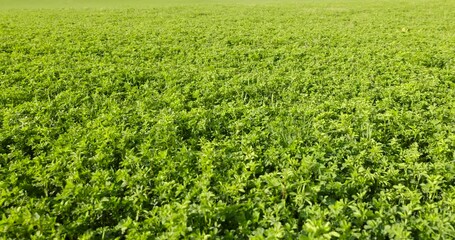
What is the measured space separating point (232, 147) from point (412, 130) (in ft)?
9.71

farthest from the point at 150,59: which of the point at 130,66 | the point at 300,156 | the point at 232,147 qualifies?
the point at 300,156

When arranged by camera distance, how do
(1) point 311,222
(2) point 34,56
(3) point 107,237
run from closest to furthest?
(1) point 311,222, (3) point 107,237, (2) point 34,56

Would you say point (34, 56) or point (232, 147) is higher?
point (34, 56)

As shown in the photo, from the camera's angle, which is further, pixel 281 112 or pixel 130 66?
pixel 130 66

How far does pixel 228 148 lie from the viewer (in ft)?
14.9

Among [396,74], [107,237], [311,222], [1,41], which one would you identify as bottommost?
[107,237]

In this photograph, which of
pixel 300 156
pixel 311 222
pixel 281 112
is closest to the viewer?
pixel 311 222

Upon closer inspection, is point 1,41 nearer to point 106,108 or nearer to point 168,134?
point 106,108

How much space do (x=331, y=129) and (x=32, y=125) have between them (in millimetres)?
5139

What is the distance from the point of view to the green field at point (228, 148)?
3207 mm

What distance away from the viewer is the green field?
3207mm

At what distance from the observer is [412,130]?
4.87 metres

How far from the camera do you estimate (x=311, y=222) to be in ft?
9.82

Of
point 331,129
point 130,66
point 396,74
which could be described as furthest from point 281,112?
point 130,66
